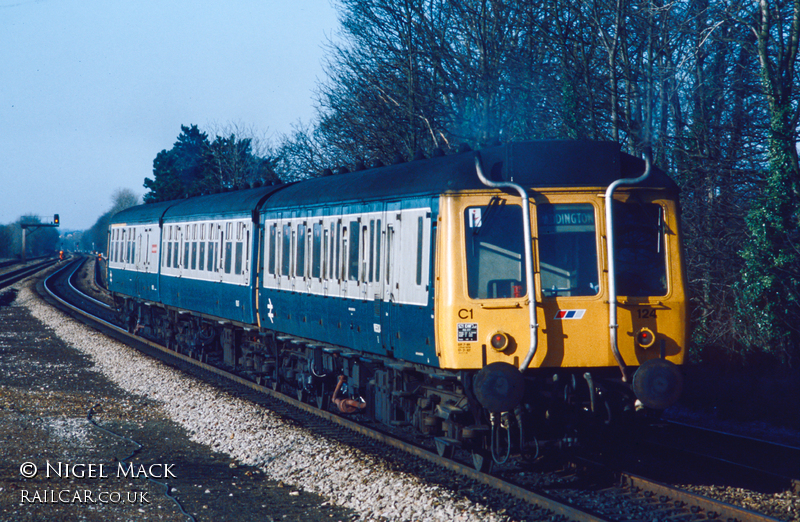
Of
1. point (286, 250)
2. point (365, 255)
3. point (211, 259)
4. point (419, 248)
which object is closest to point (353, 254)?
point (365, 255)

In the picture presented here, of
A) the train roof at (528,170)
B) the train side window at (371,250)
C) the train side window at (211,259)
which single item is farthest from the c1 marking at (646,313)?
the train side window at (211,259)

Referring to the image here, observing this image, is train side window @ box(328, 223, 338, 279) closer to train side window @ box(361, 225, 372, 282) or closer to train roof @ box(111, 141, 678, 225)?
train side window @ box(361, 225, 372, 282)

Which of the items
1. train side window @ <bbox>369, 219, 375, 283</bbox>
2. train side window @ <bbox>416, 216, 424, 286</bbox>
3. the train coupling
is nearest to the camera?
train side window @ <bbox>416, 216, 424, 286</bbox>

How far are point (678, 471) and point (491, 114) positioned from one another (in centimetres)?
1533

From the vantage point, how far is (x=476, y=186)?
7992 mm

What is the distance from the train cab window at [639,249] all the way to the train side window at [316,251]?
4.77m

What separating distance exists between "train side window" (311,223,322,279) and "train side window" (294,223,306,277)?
1.18 feet

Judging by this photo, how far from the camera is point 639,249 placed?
810 centimetres

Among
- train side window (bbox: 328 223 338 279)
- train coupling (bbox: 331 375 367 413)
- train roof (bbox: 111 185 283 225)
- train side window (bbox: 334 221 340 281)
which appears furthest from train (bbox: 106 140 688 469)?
train roof (bbox: 111 185 283 225)

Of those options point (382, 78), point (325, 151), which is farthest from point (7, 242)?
point (382, 78)

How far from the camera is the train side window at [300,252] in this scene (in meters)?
12.3

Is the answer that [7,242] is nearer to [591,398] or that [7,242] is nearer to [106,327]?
[106,327]

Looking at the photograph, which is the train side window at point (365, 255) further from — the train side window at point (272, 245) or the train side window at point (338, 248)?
the train side window at point (272, 245)

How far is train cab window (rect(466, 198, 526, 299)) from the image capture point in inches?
310
